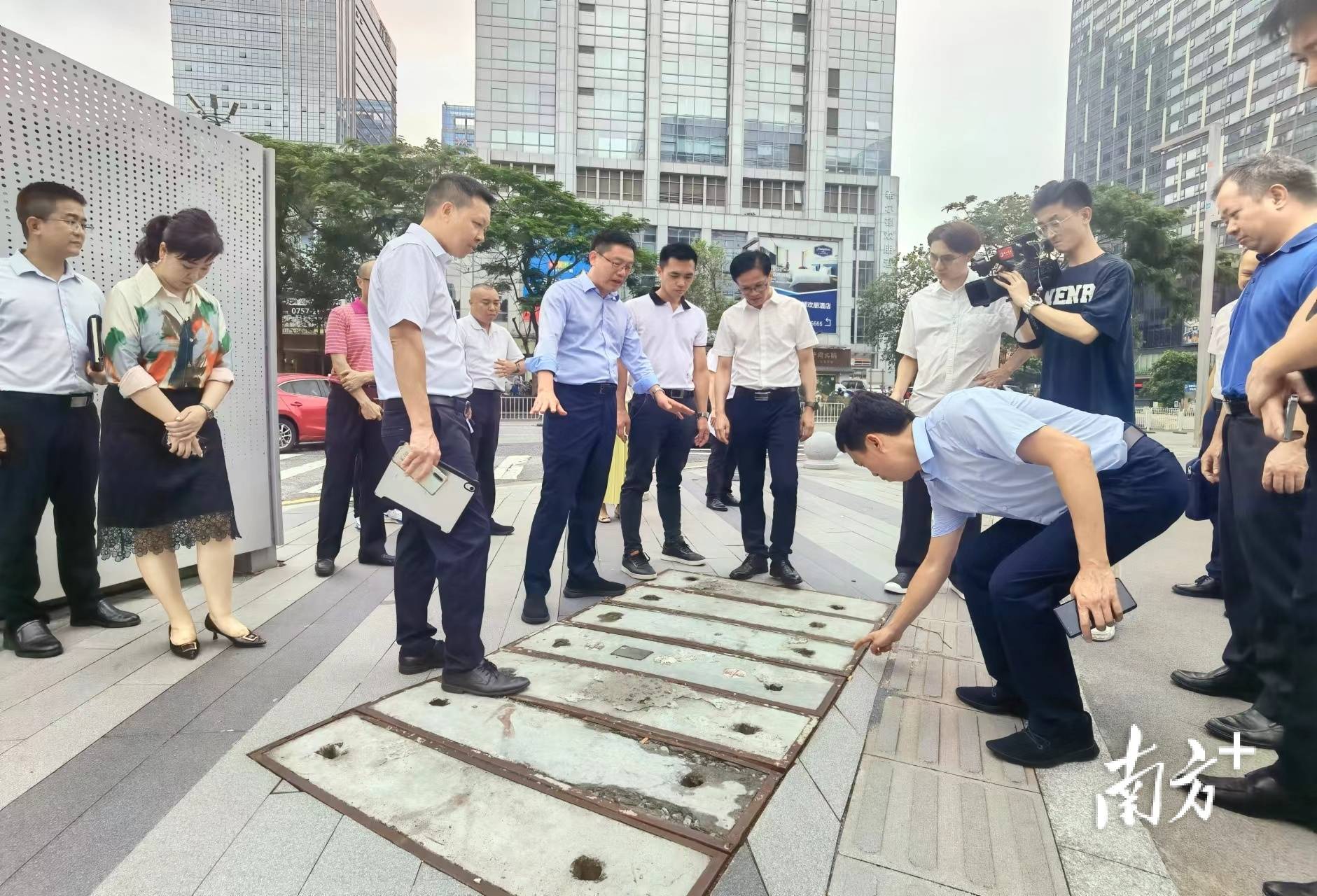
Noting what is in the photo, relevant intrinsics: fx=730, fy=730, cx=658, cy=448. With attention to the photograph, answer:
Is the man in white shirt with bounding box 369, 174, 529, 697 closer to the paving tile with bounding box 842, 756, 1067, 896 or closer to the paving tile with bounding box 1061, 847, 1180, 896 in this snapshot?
the paving tile with bounding box 842, 756, 1067, 896

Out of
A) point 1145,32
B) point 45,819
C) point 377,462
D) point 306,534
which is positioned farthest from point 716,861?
point 1145,32

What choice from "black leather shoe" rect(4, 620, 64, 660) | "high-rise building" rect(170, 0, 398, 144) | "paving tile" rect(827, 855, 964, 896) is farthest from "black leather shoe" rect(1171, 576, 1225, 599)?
"high-rise building" rect(170, 0, 398, 144)

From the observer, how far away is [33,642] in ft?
8.96

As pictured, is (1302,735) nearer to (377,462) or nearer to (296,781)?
(296,781)

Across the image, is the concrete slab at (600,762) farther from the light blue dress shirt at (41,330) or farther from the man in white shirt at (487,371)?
the man in white shirt at (487,371)

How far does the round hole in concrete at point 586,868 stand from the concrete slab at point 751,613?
1.71 meters

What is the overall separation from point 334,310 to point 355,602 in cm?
185

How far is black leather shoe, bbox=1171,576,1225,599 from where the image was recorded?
3.88 metres

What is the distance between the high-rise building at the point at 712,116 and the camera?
50.5 m

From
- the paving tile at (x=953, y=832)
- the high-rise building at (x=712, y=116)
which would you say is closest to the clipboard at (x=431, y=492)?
the paving tile at (x=953, y=832)

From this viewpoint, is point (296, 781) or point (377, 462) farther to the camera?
point (377, 462)

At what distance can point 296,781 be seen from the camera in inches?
71.2

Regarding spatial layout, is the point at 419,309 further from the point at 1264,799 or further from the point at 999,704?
the point at 1264,799

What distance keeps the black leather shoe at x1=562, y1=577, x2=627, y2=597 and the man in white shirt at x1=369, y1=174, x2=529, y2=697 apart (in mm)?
1103
